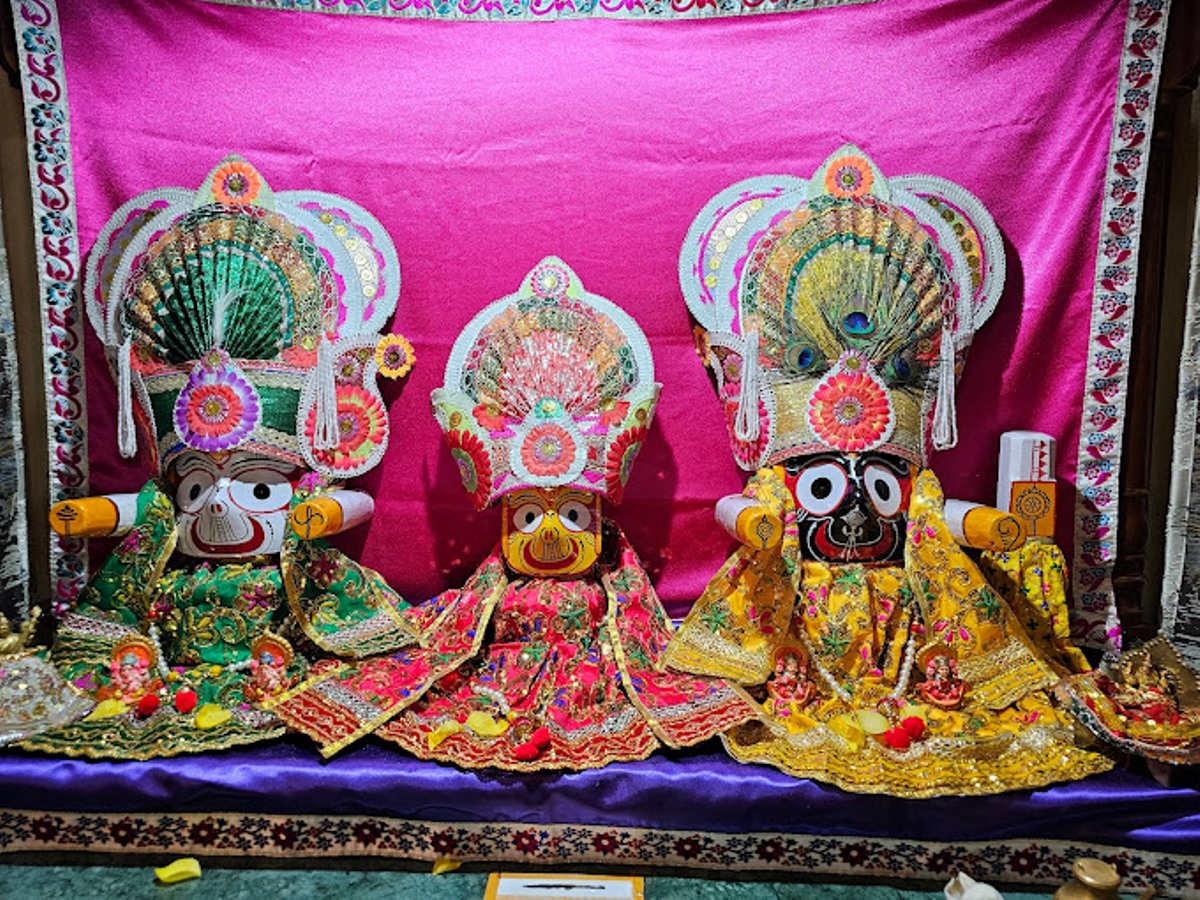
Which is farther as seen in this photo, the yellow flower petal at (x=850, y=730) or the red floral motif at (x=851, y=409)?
the red floral motif at (x=851, y=409)

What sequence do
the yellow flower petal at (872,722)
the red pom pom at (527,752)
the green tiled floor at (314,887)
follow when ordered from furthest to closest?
the yellow flower petal at (872,722) < the red pom pom at (527,752) < the green tiled floor at (314,887)

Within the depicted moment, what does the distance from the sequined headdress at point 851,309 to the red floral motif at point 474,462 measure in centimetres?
78

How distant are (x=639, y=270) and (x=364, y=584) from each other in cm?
137

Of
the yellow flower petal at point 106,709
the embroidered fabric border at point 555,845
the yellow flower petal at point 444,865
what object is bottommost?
the yellow flower petal at point 444,865

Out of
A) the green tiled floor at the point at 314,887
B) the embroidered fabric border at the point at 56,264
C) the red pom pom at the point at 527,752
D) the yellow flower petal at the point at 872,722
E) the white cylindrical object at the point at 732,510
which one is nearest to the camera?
the green tiled floor at the point at 314,887

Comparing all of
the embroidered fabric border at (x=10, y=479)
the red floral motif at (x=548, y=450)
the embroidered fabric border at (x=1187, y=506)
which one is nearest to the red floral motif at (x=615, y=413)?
the red floral motif at (x=548, y=450)

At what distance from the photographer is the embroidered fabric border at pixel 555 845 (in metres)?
2.13

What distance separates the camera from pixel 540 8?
2.95m

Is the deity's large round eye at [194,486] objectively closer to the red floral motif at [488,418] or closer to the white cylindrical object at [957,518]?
the red floral motif at [488,418]

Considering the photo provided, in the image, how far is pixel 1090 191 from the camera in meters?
2.83

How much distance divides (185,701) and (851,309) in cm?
220

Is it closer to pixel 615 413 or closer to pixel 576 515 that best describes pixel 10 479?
pixel 576 515

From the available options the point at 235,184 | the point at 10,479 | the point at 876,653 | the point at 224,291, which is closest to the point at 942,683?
the point at 876,653

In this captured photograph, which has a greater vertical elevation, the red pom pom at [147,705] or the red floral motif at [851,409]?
the red floral motif at [851,409]
